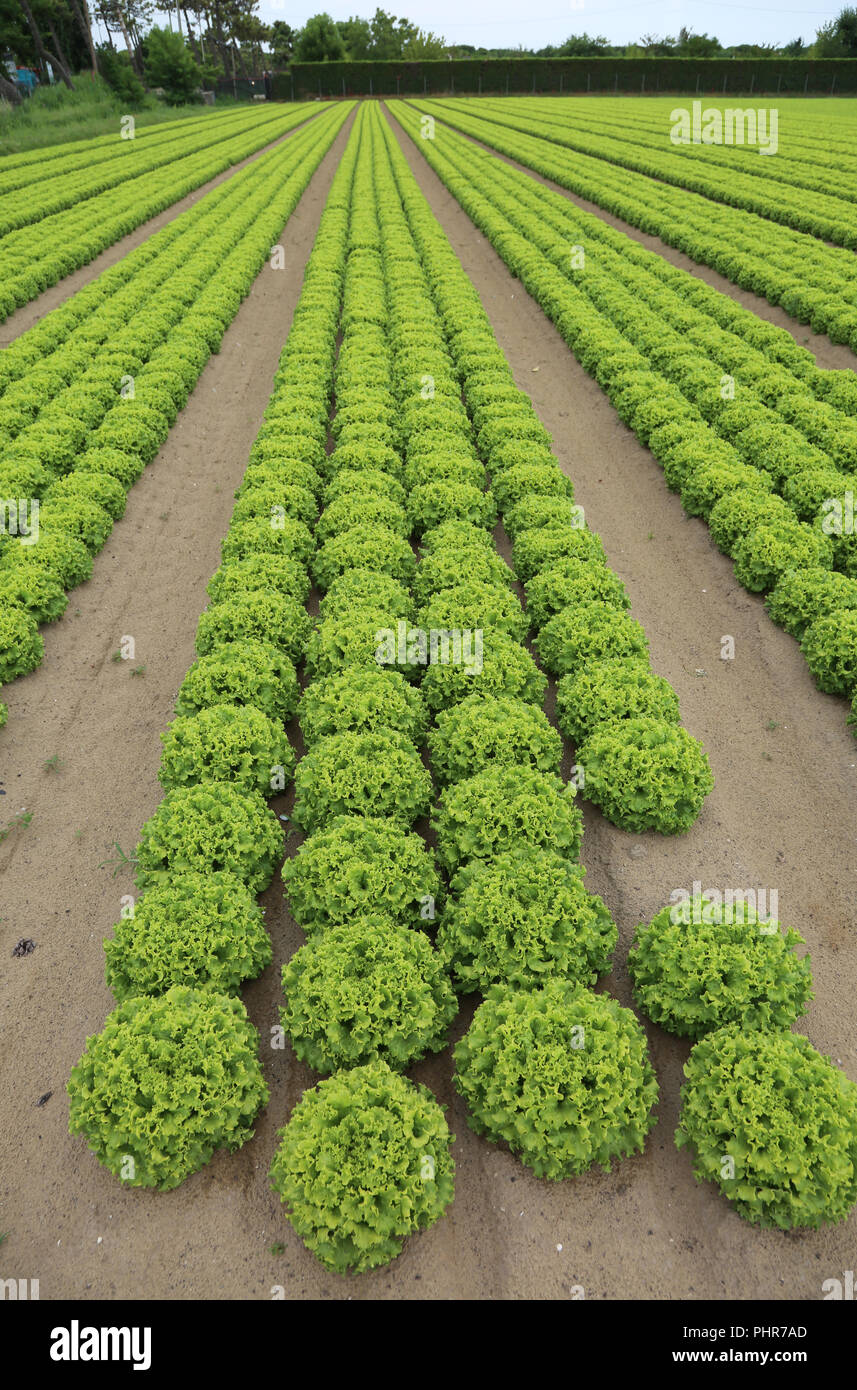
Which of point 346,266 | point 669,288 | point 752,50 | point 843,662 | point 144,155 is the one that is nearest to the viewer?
point 843,662

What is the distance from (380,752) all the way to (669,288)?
870 inches

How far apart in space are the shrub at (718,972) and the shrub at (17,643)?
1019 centimetres

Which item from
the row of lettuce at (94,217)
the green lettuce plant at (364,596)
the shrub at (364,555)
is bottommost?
the green lettuce plant at (364,596)

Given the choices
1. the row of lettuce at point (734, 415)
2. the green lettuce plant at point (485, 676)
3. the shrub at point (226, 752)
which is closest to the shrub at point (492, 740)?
the green lettuce plant at point (485, 676)

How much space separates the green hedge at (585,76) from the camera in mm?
87863

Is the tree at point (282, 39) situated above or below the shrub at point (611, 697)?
above

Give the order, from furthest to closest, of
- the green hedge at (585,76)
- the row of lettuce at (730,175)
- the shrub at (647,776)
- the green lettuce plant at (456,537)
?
the green hedge at (585,76)
the row of lettuce at (730,175)
the green lettuce plant at (456,537)
the shrub at (647,776)

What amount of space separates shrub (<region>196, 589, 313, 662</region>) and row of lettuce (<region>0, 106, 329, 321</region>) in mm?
21120

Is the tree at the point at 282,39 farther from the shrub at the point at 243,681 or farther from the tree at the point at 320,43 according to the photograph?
the shrub at the point at 243,681

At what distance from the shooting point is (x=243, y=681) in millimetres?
10086

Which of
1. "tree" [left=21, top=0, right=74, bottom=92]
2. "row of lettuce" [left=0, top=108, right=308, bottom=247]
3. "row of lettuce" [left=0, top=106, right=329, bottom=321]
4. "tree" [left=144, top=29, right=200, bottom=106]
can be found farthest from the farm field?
"tree" [left=144, top=29, right=200, bottom=106]

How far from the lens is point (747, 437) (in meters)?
16.2

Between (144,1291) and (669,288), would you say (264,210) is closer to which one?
(669,288)
